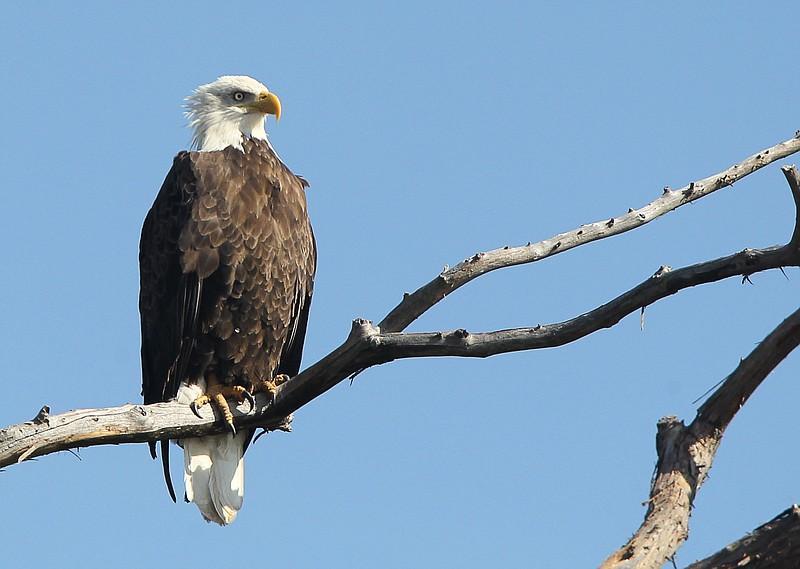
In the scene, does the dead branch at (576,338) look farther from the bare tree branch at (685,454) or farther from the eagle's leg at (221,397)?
the eagle's leg at (221,397)

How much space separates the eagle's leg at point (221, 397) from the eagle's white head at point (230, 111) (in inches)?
49.6

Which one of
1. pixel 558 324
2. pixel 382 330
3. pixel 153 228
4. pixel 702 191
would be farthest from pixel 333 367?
pixel 153 228

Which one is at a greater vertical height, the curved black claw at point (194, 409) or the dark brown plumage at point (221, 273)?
the dark brown plumage at point (221, 273)

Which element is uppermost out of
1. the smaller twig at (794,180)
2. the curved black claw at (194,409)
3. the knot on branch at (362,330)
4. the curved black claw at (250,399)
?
the curved black claw at (250,399)

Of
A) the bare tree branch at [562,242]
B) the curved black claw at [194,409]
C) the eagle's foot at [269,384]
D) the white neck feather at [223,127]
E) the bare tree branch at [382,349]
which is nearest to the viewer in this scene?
the bare tree branch at [382,349]

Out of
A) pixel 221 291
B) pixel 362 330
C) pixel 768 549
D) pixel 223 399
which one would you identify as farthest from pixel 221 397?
pixel 768 549

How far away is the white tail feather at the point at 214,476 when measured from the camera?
5.64 meters

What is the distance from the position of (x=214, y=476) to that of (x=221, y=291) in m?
0.90

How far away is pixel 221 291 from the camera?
5445 mm

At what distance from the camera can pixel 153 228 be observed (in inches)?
225

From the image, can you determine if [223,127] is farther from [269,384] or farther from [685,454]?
[685,454]

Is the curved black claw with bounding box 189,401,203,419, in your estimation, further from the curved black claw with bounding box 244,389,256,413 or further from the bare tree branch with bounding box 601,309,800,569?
the bare tree branch with bounding box 601,309,800,569

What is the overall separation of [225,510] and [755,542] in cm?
305

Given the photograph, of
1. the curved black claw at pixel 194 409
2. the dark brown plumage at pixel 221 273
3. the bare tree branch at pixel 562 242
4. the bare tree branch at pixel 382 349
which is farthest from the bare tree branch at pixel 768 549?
the dark brown plumage at pixel 221 273
